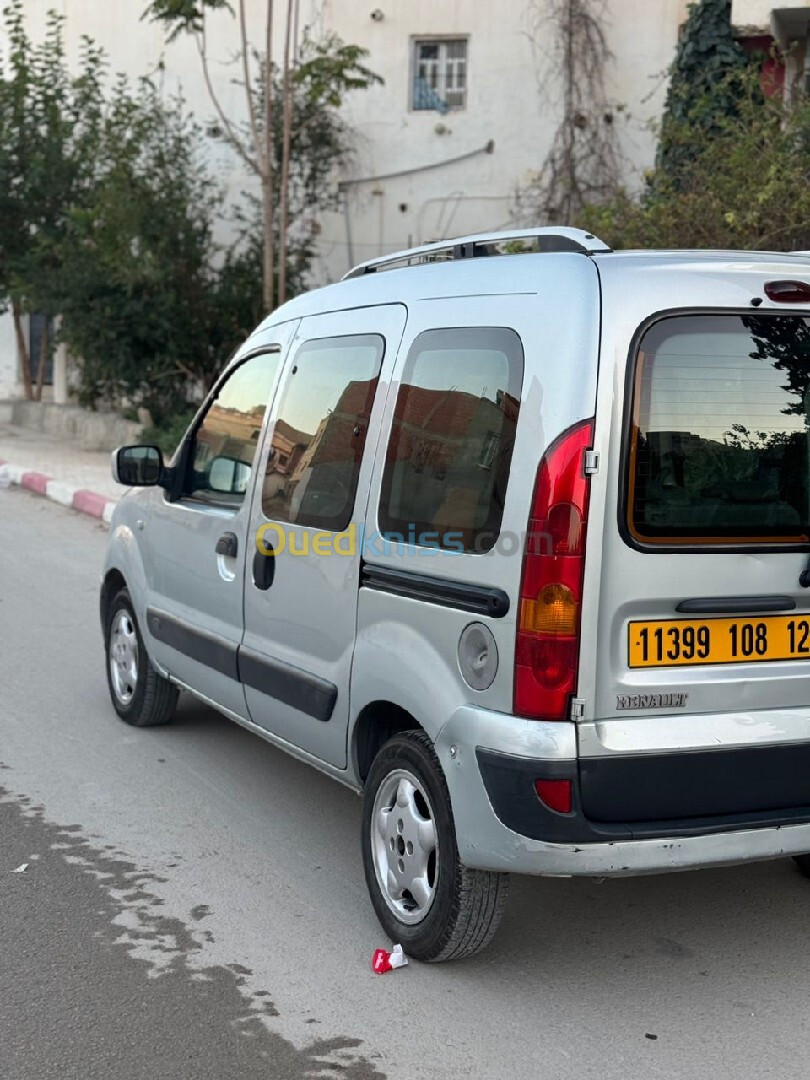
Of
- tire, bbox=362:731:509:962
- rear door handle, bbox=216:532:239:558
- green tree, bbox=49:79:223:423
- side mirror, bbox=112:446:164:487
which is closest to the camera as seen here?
tire, bbox=362:731:509:962

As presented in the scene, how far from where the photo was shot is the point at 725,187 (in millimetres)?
11539

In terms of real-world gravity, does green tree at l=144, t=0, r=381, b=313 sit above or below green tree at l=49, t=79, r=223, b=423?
above

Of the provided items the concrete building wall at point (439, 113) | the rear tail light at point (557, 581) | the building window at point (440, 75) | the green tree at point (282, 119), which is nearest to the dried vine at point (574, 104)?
the concrete building wall at point (439, 113)

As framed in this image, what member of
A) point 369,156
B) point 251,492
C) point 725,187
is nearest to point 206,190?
point 369,156

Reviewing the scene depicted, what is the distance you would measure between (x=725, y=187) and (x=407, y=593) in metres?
8.79

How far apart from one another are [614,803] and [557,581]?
1.89 feet

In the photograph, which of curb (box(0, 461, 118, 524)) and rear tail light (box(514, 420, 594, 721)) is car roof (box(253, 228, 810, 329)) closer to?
rear tail light (box(514, 420, 594, 721))

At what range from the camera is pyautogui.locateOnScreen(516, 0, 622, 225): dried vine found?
17.9 m

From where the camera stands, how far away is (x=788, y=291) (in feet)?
11.6

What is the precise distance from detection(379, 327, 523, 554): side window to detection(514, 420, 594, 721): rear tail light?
18cm

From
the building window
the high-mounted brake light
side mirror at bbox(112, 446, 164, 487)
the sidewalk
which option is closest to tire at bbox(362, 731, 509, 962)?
the high-mounted brake light

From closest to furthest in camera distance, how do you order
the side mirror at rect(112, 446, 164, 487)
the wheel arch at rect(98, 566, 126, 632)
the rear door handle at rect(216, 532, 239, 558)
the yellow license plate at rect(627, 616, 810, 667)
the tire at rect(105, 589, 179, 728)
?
the yellow license plate at rect(627, 616, 810, 667) → the rear door handle at rect(216, 532, 239, 558) → the side mirror at rect(112, 446, 164, 487) → the tire at rect(105, 589, 179, 728) → the wheel arch at rect(98, 566, 126, 632)

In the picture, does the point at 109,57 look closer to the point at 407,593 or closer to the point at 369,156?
the point at 369,156

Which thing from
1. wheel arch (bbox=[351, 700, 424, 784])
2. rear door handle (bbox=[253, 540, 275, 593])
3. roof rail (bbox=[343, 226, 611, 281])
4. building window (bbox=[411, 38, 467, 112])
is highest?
building window (bbox=[411, 38, 467, 112])
